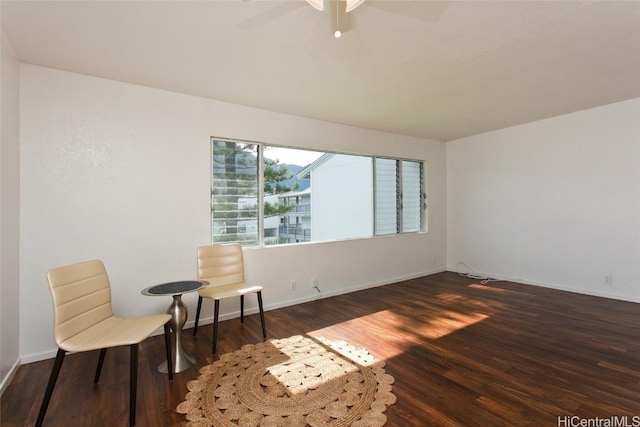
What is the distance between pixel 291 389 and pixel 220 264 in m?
1.52

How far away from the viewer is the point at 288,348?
2.72m

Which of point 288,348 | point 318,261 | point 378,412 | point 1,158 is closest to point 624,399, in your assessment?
point 378,412

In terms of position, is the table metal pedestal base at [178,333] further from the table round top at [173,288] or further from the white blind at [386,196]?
the white blind at [386,196]

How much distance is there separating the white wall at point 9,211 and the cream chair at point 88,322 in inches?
23.9

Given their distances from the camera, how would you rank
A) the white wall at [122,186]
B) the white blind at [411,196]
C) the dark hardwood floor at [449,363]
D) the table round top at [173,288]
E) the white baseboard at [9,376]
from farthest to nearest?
the white blind at [411,196], the white wall at [122,186], the table round top at [173,288], the white baseboard at [9,376], the dark hardwood floor at [449,363]

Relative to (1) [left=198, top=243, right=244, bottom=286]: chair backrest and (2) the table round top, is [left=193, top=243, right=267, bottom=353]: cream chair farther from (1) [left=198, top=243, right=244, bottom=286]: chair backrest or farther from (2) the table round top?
(2) the table round top

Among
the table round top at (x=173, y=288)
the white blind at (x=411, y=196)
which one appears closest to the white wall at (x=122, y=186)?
the table round top at (x=173, y=288)

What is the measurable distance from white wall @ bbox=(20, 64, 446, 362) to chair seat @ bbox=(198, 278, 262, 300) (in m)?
0.53

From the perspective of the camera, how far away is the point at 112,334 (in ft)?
6.36

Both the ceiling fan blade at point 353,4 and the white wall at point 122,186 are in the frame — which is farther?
the white wall at point 122,186

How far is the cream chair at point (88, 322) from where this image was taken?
178 centimetres

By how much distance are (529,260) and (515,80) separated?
3.05m

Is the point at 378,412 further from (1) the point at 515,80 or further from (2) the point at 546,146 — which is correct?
(2) the point at 546,146

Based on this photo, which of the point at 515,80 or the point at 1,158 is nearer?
the point at 1,158
